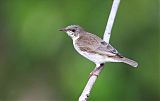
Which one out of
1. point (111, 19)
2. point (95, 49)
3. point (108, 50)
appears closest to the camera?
point (111, 19)

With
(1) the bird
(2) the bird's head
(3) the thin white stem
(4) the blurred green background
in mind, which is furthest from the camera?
(4) the blurred green background

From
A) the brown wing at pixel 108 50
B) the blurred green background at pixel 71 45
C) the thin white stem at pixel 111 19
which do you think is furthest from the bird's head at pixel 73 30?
the thin white stem at pixel 111 19

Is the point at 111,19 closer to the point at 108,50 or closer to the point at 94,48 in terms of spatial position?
the point at 108,50

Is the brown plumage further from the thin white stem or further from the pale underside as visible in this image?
the thin white stem

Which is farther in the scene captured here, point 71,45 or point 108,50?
point 71,45

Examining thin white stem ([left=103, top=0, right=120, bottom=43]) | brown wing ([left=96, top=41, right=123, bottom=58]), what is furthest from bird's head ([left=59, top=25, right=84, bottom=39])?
thin white stem ([left=103, top=0, right=120, bottom=43])

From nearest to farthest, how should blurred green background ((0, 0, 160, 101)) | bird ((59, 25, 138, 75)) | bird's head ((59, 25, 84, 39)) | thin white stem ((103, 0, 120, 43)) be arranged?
thin white stem ((103, 0, 120, 43)) → bird ((59, 25, 138, 75)) → bird's head ((59, 25, 84, 39)) → blurred green background ((0, 0, 160, 101))

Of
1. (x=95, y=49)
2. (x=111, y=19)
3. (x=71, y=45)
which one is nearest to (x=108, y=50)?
(x=95, y=49)
